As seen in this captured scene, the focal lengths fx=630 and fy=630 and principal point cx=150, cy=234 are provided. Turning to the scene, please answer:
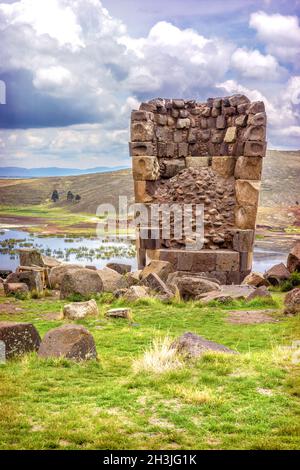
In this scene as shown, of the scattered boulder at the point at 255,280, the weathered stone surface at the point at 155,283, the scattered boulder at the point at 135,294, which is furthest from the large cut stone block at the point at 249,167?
the scattered boulder at the point at 135,294

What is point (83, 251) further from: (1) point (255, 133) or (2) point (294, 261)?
(2) point (294, 261)

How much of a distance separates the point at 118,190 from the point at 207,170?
4878 centimetres

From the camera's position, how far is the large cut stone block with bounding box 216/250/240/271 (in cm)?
1852

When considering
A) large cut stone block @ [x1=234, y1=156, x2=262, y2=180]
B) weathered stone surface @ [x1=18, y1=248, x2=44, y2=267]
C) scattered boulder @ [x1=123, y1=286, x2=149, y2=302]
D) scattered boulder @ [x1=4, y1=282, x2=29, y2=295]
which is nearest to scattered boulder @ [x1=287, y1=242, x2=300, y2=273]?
large cut stone block @ [x1=234, y1=156, x2=262, y2=180]

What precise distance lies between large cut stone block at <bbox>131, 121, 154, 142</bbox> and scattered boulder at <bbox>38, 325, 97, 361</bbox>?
11.6 meters

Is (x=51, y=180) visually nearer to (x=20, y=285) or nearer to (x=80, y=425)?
(x=20, y=285)

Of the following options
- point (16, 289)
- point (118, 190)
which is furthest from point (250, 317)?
point (118, 190)

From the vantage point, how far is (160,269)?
55.8 feet

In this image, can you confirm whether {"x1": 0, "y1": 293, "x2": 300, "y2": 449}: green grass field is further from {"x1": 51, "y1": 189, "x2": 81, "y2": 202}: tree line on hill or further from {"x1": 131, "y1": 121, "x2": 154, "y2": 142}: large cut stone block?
{"x1": 51, "y1": 189, "x2": 81, "y2": 202}: tree line on hill

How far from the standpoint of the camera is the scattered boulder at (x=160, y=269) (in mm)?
16922

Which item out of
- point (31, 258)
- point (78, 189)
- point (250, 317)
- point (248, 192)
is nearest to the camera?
point (250, 317)

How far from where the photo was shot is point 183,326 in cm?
1197

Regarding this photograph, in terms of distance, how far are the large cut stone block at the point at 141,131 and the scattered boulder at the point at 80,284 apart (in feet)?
17.8

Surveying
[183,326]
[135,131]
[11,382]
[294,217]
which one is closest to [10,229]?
[294,217]
